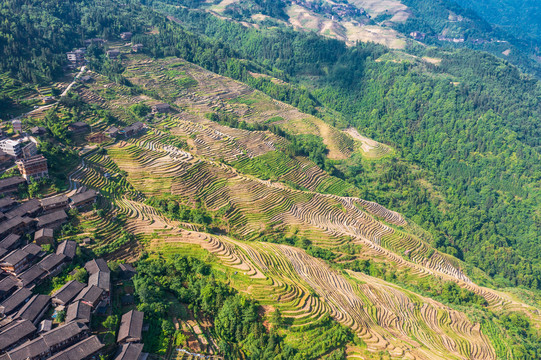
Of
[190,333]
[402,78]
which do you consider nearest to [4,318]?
[190,333]

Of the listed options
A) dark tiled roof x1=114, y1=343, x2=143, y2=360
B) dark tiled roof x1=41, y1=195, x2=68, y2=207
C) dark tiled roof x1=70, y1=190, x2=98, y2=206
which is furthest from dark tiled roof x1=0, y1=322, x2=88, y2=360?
dark tiled roof x1=70, y1=190, x2=98, y2=206

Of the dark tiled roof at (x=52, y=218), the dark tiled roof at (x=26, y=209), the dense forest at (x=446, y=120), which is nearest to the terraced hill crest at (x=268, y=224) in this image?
the dark tiled roof at (x=52, y=218)

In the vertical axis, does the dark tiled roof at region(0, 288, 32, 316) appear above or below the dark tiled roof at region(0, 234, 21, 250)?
below

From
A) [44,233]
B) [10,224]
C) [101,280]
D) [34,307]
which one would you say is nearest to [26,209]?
[10,224]

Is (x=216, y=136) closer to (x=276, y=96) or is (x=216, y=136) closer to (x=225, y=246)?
(x=225, y=246)

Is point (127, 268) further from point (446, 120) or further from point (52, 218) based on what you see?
point (446, 120)

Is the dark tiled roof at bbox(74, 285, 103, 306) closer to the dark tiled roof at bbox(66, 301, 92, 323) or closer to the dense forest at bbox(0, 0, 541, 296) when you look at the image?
the dark tiled roof at bbox(66, 301, 92, 323)
